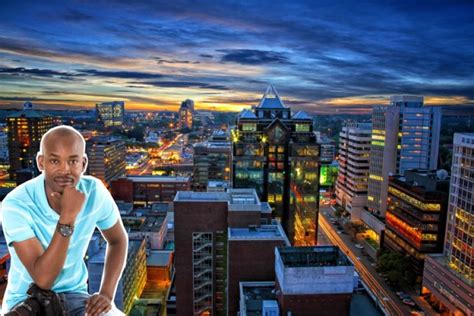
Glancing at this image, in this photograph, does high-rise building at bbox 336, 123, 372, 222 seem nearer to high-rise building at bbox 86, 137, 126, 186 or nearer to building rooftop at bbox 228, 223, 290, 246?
building rooftop at bbox 228, 223, 290, 246

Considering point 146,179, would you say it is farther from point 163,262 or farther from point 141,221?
point 163,262

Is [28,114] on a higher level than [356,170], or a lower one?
higher

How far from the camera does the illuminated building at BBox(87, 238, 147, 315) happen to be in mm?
17281

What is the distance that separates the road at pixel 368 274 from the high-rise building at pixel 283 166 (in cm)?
533

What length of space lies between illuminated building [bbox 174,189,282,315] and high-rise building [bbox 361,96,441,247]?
22.2m

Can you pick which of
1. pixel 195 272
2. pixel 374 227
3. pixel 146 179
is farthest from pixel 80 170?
pixel 146 179

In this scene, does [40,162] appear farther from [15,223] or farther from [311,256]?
[311,256]

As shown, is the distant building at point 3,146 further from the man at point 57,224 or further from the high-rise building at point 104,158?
the man at point 57,224

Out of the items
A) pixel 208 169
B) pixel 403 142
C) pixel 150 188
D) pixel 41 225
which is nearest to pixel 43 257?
pixel 41 225

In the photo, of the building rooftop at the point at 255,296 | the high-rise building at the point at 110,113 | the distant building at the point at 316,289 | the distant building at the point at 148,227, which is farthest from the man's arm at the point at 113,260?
the high-rise building at the point at 110,113

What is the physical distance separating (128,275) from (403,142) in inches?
1223

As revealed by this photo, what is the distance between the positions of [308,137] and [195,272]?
1388 centimetres

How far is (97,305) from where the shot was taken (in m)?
2.56

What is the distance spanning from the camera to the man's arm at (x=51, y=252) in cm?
220
